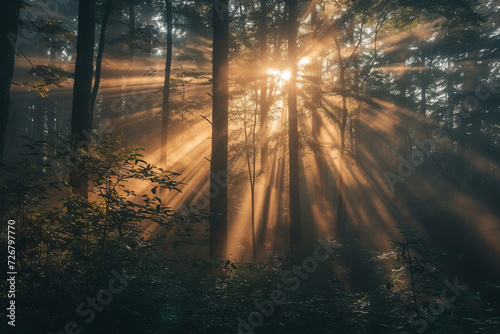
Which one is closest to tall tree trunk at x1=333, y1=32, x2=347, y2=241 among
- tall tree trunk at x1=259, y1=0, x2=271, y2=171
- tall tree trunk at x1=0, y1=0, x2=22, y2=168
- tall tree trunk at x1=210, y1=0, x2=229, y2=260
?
tall tree trunk at x1=259, y1=0, x2=271, y2=171

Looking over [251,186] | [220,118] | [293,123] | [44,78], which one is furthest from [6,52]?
[293,123]

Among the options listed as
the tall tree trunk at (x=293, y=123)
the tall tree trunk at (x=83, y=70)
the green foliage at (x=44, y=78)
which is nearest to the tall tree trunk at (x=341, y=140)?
the tall tree trunk at (x=293, y=123)

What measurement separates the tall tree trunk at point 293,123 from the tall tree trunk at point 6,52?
32.8 feet

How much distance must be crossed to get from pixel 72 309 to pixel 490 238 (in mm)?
21705

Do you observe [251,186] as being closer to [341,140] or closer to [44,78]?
[341,140]

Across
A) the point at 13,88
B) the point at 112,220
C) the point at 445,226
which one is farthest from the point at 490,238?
the point at 13,88

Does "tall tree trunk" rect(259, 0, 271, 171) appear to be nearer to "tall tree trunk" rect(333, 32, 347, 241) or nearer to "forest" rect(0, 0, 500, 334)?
"forest" rect(0, 0, 500, 334)

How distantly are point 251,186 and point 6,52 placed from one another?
9212mm

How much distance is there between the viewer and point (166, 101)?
60.2 feet

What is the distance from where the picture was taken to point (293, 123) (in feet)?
43.8

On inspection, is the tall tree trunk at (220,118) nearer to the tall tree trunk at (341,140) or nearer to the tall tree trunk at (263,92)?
the tall tree trunk at (263,92)

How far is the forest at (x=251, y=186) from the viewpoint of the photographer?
14.8 feet

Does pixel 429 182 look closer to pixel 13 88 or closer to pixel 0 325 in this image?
pixel 0 325

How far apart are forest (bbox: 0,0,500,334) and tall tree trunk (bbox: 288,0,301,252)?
0.07 m
